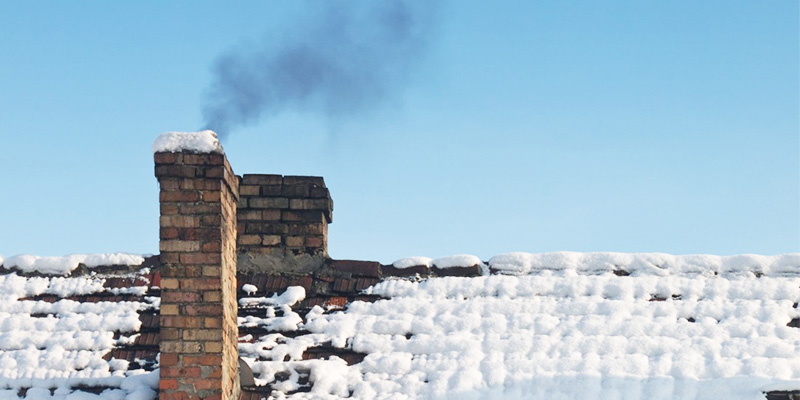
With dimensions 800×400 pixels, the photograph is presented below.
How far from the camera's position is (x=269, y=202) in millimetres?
8359

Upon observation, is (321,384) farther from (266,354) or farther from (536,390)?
(536,390)

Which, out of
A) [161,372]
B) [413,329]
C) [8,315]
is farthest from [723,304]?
[8,315]

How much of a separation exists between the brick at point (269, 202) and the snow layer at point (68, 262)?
1.02 meters

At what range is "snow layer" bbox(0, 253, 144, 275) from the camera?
26.8ft

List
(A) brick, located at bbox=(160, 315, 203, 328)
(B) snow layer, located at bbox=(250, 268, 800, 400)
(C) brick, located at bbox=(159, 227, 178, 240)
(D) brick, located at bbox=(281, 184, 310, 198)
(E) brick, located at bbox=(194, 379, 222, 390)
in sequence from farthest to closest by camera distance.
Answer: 1. (D) brick, located at bbox=(281, 184, 310, 198)
2. (B) snow layer, located at bbox=(250, 268, 800, 400)
3. (C) brick, located at bbox=(159, 227, 178, 240)
4. (A) brick, located at bbox=(160, 315, 203, 328)
5. (E) brick, located at bbox=(194, 379, 222, 390)

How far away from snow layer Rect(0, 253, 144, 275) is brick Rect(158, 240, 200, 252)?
196 cm

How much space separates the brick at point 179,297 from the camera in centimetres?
632

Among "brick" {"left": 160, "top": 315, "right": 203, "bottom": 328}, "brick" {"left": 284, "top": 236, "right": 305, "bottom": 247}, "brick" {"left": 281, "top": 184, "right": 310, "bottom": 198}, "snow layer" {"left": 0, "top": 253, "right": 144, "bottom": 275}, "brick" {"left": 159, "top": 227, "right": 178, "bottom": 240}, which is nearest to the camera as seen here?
"brick" {"left": 160, "top": 315, "right": 203, "bottom": 328}

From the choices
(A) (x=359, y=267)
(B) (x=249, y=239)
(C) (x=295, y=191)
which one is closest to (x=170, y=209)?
(B) (x=249, y=239)

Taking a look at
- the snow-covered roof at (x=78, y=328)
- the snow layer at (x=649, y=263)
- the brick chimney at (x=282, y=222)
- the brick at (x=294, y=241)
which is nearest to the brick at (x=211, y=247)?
the snow-covered roof at (x=78, y=328)

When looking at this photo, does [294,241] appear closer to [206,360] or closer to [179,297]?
[179,297]

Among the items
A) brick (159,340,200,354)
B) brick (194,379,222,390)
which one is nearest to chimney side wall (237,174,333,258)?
brick (159,340,200,354)

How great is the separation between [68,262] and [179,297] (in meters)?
2.28

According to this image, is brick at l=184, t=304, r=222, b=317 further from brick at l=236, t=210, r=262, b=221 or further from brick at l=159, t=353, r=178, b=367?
brick at l=236, t=210, r=262, b=221
